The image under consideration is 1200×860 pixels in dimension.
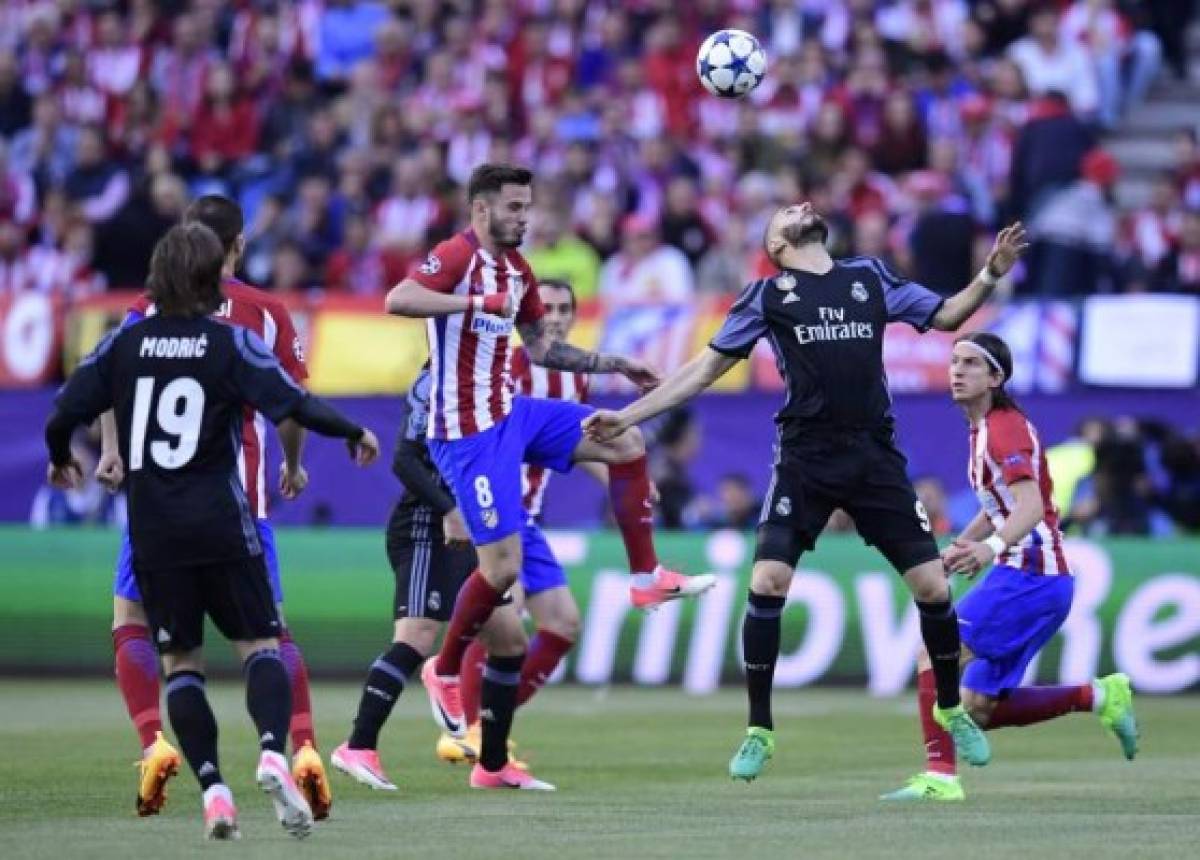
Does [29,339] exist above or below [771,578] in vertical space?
above

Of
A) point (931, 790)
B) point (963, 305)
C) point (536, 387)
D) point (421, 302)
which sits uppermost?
point (963, 305)

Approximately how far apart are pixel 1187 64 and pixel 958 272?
20.2ft

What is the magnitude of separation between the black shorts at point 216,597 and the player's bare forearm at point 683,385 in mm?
2606

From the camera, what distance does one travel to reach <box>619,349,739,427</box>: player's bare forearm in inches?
487

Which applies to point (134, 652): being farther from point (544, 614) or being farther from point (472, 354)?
Answer: point (544, 614)

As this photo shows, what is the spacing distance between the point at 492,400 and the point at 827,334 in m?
1.69

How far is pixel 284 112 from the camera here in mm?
29219

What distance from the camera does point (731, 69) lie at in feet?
48.1

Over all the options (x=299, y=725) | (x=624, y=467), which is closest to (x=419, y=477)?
(x=624, y=467)

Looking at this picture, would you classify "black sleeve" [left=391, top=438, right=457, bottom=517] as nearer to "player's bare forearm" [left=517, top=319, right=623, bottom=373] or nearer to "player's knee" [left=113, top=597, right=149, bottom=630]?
"player's bare forearm" [left=517, top=319, right=623, bottom=373]

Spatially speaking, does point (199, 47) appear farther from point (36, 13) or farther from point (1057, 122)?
point (1057, 122)

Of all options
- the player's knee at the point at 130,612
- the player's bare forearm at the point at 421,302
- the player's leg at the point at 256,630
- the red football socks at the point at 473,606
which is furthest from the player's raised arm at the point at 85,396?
the red football socks at the point at 473,606

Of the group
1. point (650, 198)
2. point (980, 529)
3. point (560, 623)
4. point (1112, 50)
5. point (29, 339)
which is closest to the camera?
point (980, 529)

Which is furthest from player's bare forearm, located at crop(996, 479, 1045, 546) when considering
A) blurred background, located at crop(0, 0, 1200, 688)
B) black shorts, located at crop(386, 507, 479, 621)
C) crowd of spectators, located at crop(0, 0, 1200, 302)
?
A: crowd of spectators, located at crop(0, 0, 1200, 302)
